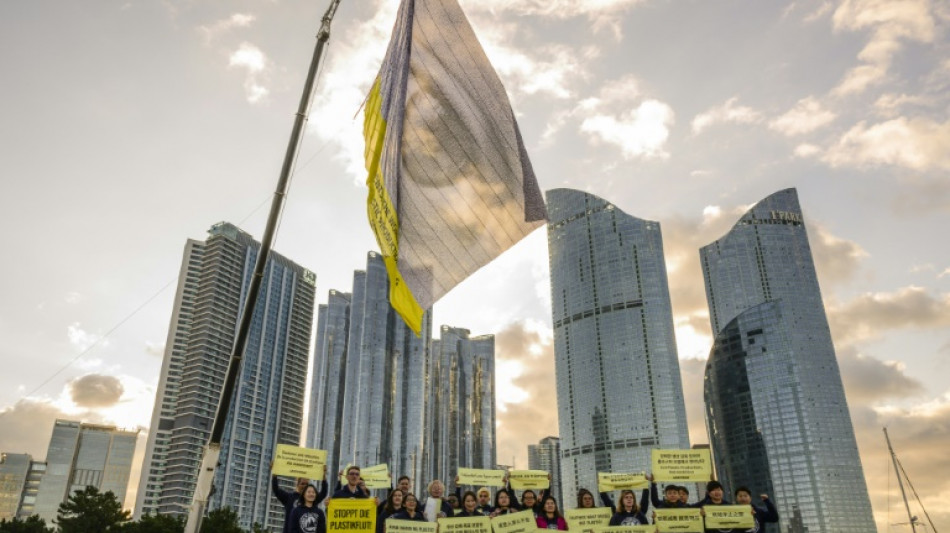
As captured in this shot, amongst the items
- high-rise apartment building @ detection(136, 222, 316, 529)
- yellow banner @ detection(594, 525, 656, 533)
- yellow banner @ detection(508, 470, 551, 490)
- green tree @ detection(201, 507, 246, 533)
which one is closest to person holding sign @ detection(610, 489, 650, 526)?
yellow banner @ detection(594, 525, 656, 533)

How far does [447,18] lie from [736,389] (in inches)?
7056

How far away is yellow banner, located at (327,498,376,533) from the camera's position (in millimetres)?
10625

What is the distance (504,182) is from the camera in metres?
11.4

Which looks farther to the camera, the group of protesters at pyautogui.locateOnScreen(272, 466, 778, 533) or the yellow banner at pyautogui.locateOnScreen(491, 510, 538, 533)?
the group of protesters at pyautogui.locateOnScreen(272, 466, 778, 533)

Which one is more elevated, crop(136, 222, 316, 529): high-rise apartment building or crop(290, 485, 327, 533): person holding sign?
crop(136, 222, 316, 529): high-rise apartment building

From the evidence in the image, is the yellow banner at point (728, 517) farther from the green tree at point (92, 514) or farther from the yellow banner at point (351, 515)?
the green tree at point (92, 514)

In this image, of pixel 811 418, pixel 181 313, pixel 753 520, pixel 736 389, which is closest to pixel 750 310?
pixel 736 389

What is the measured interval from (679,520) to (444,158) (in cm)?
742

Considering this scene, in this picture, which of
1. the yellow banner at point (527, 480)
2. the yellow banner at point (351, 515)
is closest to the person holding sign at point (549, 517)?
the yellow banner at point (527, 480)

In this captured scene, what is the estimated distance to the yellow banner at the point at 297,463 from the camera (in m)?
11.6

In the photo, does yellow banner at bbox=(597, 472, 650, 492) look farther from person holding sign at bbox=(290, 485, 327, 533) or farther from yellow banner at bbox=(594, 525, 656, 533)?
person holding sign at bbox=(290, 485, 327, 533)

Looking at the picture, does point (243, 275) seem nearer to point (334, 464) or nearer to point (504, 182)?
point (334, 464)

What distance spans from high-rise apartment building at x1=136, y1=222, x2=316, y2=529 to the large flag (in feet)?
553

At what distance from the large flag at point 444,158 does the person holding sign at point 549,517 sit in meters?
4.90
